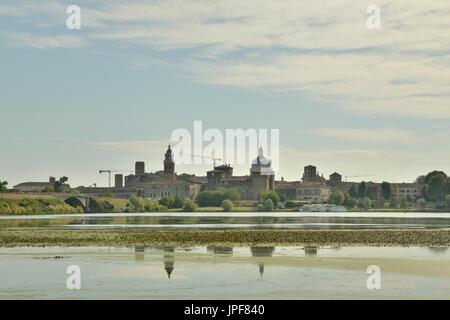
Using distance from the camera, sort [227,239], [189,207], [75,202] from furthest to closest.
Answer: [189,207]
[75,202]
[227,239]

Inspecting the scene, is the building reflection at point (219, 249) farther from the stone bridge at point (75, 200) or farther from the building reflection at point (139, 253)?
the stone bridge at point (75, 200)

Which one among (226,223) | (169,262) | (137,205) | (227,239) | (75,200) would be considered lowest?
(169,262)

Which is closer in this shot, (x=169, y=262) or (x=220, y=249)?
(x=169, y=262)

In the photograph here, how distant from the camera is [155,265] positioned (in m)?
35.7

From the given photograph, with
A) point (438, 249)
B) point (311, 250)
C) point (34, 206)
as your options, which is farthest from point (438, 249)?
point (34, 206)

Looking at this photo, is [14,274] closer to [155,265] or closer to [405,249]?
[155,265]

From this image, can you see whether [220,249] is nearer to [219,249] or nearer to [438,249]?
[219,249]

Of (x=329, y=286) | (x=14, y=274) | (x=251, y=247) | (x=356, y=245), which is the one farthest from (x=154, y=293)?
(x=356, y=245)

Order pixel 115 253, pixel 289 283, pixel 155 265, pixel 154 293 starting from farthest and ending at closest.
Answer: pixel 115 253 → pixel 155 265 → pixel 289 283 → pixel 154 293

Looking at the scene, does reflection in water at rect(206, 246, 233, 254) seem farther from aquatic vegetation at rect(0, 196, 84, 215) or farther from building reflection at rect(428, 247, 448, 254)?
aquatic vegetation at rect(0, 196, 84, 215)

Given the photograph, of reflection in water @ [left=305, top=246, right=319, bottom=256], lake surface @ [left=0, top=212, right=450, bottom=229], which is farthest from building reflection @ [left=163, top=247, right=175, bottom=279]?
lake surface @ [left=0, top=212, right=450, bottom=229]

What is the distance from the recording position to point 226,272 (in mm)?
33031
